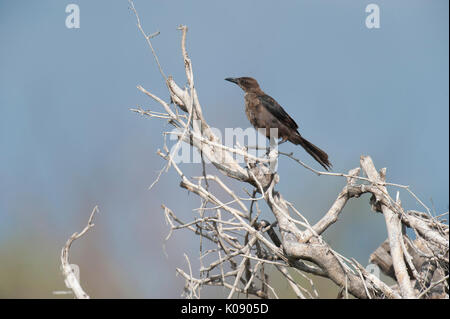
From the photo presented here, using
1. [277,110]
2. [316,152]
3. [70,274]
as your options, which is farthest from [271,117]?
[70,274]

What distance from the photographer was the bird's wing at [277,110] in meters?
5.35

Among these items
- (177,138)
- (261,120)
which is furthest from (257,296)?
(261,120)

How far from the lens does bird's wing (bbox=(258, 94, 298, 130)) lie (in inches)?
211

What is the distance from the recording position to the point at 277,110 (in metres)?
5.36

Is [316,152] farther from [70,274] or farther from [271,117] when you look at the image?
[70,274]

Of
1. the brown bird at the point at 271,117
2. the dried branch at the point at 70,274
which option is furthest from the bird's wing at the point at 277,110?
the dried branch at the point at 70,274

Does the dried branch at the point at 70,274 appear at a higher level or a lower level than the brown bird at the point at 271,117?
lower

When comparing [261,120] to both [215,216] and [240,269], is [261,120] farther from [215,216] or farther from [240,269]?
[240,269]

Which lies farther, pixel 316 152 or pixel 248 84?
pixel 248 84

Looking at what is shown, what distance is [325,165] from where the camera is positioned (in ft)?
16.3

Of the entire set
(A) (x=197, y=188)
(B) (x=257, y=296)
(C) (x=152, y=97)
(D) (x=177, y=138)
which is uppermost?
(C) (x=152, y=97)

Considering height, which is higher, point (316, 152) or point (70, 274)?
point (316, 152)

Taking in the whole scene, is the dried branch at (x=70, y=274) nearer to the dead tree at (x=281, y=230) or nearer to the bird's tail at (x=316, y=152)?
the dead tree at (x=281, y=230)

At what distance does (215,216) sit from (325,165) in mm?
1573
